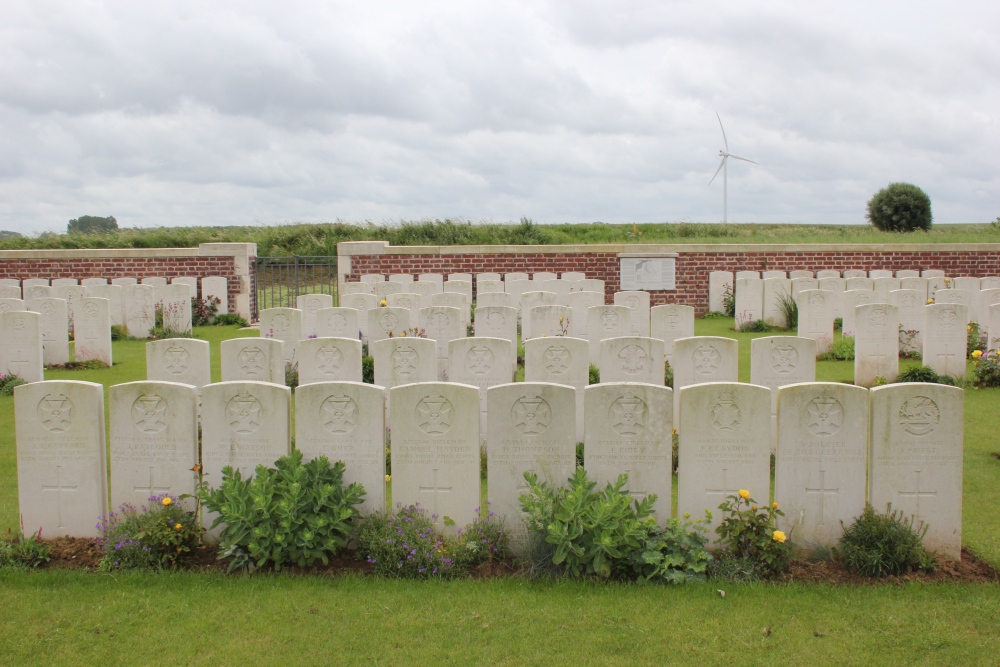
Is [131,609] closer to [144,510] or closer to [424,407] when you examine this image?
[144,510]

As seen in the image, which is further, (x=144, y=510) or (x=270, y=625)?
(x=144, y=510)

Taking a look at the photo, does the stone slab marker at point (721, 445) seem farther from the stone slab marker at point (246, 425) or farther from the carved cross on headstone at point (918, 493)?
the stone slab marker at point (246, 425)

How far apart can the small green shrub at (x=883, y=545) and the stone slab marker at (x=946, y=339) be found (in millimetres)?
6036

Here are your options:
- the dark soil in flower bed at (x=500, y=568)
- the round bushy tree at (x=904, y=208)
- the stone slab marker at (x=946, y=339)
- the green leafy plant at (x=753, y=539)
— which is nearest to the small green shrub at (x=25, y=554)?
the dark soil in flower bed at (x=500, y=568)

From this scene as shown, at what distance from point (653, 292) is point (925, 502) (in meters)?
13.6

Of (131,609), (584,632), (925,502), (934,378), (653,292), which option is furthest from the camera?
(653,292)

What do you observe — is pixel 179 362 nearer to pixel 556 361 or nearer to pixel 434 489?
pixel 556 361

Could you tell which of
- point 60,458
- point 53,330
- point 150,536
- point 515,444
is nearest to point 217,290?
point 53,330

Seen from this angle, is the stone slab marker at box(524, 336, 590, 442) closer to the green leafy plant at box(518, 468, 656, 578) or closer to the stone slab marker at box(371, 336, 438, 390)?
the stone slab marker at box(371, 336, 438, 390)

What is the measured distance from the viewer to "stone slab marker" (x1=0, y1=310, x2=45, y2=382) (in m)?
10.3

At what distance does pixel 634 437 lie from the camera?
4.98m

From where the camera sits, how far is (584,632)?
409 cm

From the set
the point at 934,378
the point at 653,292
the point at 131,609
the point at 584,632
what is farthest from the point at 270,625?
the point at 653,292

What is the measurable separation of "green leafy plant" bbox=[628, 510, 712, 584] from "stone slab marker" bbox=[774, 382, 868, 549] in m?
0.59
